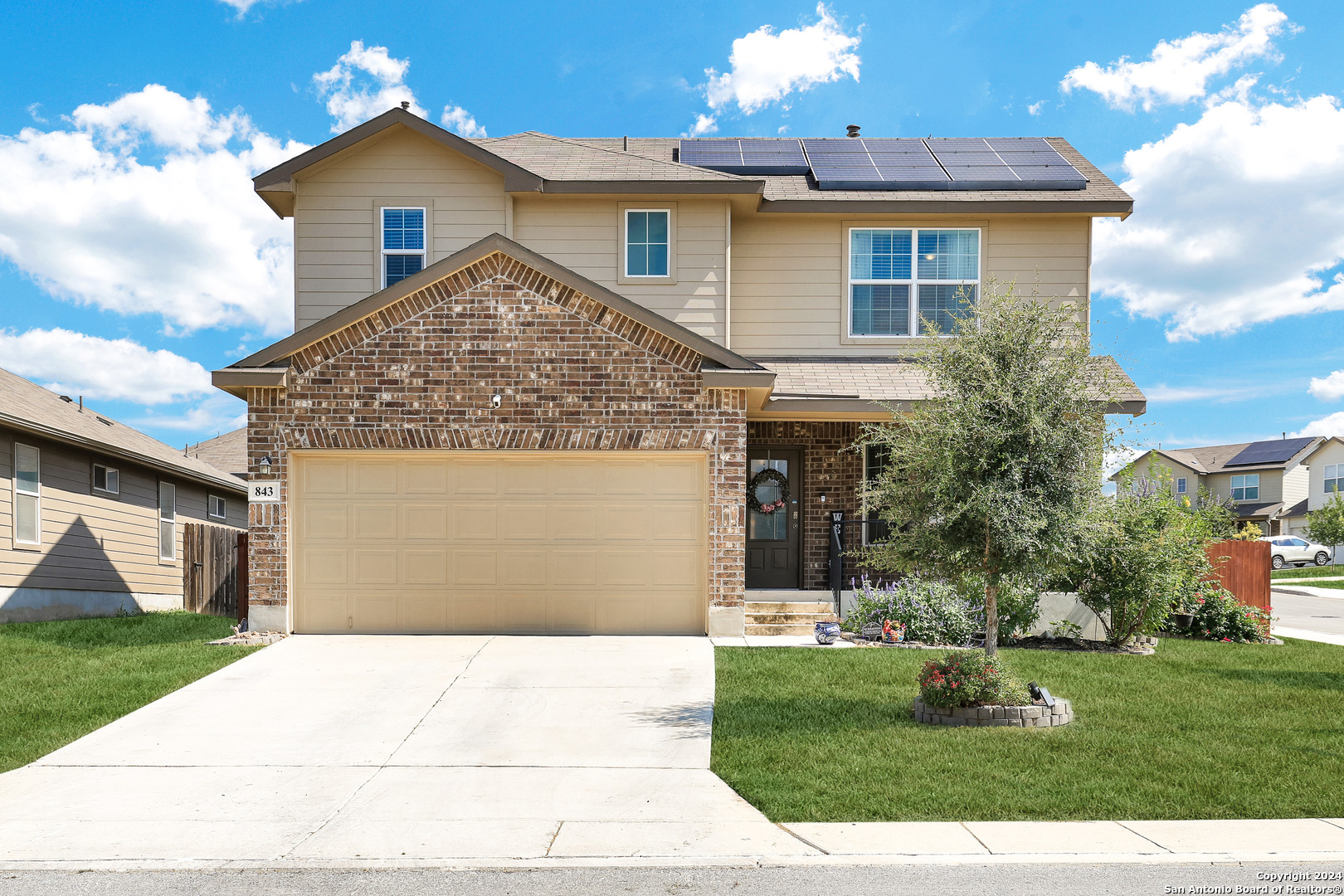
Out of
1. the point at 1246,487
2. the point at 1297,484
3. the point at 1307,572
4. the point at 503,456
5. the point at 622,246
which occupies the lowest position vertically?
the point at 1307,572

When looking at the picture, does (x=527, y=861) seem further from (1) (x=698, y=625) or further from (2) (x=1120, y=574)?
(2) (x=1120, y=574)

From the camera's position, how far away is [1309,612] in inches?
837

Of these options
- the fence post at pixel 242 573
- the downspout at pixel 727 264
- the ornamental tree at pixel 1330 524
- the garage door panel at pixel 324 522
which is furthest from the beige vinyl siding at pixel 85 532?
the ornamental tree at pixel 1330 524

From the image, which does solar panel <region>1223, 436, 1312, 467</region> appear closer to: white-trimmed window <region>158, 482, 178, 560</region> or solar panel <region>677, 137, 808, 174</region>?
solar panel <region>677, 137, 808, 174</region>

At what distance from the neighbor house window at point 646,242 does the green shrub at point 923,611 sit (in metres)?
6.07

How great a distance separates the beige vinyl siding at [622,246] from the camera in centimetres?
1532

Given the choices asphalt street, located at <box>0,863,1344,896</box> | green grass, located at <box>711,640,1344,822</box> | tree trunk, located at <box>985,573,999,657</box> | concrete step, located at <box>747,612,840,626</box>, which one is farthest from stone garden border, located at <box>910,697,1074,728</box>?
concrete step, located at <box>747,612,840,626</box>

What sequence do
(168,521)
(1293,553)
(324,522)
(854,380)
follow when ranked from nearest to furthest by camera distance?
1. (324,522)
2. (854,380)
3. (168,521)
4. (1293,553)

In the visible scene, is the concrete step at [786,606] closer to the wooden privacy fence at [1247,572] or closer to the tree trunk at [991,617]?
the tree trunk at [991,617]

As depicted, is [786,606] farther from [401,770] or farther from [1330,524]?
[1330,524]

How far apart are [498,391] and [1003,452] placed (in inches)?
254

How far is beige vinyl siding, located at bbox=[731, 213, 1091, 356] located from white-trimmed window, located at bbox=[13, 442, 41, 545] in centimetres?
1157

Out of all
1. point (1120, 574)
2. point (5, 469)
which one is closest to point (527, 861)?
point (1120, 574)

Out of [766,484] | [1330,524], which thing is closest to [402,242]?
[766,484]
